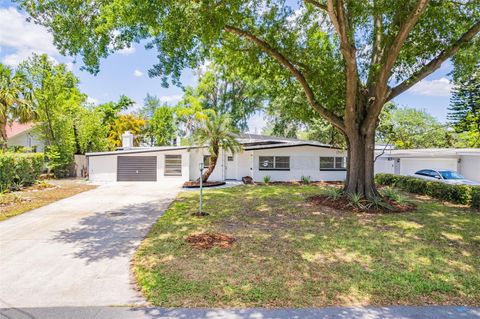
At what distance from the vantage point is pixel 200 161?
19.7 m

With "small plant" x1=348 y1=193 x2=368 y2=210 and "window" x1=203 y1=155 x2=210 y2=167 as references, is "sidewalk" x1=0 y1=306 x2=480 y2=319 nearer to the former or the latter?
"small plant" x1=348 y1=193 x2=368 y2=210

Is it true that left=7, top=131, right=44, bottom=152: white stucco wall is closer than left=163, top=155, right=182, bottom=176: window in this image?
No

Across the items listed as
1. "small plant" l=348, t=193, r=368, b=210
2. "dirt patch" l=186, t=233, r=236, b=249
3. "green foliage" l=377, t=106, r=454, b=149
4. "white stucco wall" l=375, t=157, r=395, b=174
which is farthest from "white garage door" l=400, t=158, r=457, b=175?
"dirt patch" l=186, t=233, r=236, b=249

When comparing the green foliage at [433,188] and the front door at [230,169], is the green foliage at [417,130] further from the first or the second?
the front door at [230,169]

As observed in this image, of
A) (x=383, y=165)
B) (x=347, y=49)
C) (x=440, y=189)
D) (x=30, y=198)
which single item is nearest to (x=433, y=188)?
(x=440, y=189)

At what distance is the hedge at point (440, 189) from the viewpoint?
11.3 metres

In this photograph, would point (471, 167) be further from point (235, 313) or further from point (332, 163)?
point (235, 313)

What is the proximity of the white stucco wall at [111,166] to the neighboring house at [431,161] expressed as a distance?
14.0 meters

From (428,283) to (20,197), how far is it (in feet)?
47.5

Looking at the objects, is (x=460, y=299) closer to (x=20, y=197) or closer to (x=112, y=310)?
(x=112, y=310)

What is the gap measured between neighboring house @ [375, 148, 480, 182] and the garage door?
1614cm

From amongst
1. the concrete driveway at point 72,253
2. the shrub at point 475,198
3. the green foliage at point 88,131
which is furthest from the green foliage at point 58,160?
the shrub at point 475,198

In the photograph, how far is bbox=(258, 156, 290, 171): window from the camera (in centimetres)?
1969

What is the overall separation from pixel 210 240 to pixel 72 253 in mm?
2901
